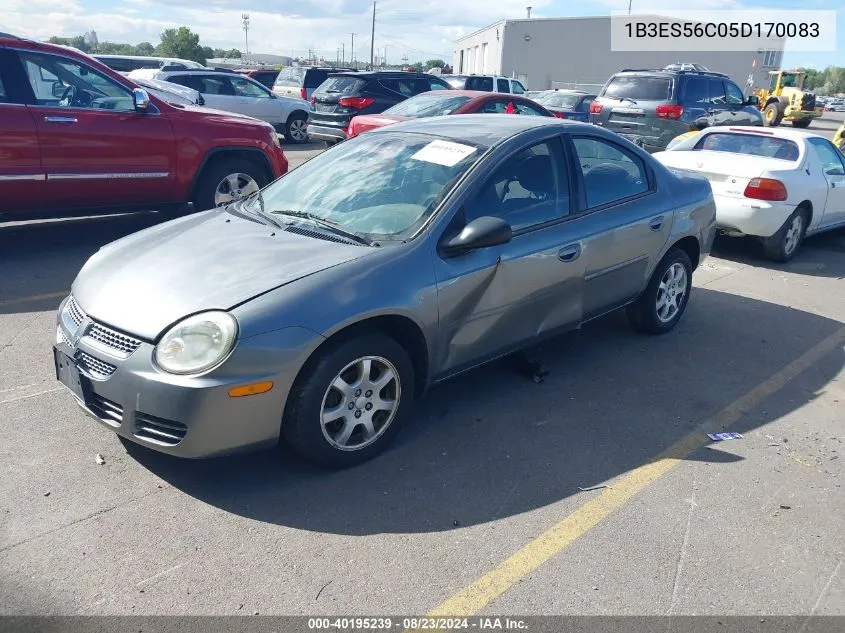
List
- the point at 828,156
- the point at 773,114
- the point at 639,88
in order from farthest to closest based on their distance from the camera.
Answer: the point at 773,114 → the point at 639,88 → the point at 828,156

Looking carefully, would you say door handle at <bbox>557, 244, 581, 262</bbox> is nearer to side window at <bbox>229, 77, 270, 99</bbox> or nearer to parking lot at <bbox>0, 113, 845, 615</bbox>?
parking lot at <bbox>0, 113, 845, 615</bbox>

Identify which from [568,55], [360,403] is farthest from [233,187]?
[568,55]

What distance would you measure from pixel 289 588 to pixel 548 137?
2987 millimetres

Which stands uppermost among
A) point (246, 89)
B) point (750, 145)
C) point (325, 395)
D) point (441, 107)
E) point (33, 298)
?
point (246, 89)

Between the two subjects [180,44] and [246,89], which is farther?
[180,44]

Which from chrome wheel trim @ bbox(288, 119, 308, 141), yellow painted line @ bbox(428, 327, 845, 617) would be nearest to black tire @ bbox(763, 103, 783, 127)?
chrome wheel trim @ bbox(288, 119, 308, 141)

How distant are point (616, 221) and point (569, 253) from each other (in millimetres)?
580

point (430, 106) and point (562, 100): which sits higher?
point (562, 100)

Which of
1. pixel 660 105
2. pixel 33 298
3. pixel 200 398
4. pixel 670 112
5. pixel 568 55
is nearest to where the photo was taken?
pixel 200 398

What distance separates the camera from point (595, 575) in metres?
2.88

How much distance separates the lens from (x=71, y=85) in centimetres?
665

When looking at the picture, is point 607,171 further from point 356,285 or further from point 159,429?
point 159,429

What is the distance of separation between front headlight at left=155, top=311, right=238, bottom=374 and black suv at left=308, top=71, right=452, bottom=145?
456 inches

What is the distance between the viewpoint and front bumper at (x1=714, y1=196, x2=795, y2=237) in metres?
7.73
